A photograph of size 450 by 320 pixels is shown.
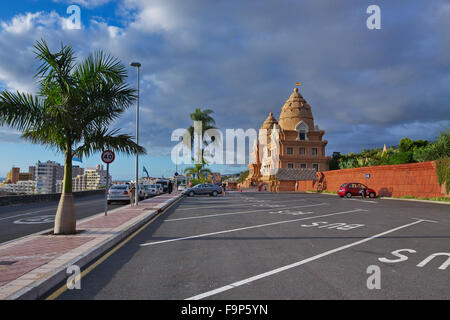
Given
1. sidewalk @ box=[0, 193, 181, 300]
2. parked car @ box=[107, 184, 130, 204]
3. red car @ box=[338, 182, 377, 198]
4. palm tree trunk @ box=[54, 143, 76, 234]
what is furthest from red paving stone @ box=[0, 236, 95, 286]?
red car @ box=[338, 182, 377, 198]

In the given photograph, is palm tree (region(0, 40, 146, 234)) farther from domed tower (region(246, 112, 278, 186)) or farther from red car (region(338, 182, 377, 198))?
domed tower (region(246, 112, 278, 186))

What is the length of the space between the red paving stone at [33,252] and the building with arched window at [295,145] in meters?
54.6

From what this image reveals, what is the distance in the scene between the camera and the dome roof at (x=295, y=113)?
6656 centimetres

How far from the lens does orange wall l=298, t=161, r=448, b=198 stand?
2766 cm

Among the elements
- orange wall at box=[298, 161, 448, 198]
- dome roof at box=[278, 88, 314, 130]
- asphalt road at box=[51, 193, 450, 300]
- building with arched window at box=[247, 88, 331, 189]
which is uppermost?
dome roof at box=[278, 88, 314, 130]

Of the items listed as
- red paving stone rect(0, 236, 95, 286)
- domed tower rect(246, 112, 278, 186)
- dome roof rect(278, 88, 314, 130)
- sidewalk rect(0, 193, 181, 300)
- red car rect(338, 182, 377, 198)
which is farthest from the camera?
domed tower rect(246, 112, 278, 186)

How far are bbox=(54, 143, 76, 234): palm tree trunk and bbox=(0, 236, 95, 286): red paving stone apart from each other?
0.48 meters

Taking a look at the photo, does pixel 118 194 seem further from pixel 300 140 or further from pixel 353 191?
pixel 300 140

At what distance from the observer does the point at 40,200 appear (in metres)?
27.4

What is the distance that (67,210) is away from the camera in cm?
944

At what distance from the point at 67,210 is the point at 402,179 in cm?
3054

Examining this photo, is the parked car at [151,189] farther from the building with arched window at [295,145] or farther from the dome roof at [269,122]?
the dome roof at [269,122]
